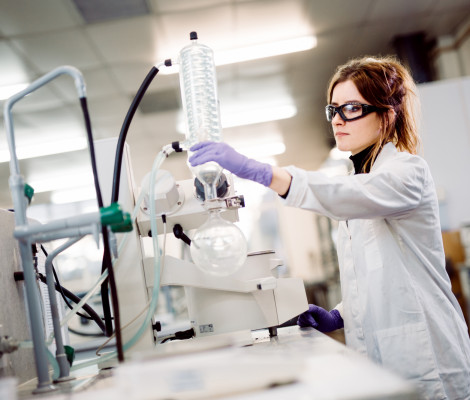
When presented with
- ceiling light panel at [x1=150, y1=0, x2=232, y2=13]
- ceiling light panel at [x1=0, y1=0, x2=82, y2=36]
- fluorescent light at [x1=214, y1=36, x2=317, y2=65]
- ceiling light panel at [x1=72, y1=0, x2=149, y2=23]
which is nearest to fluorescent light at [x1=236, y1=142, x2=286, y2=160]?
fluorescent light at [x1=214, y1=36, x2=317, y2=65]

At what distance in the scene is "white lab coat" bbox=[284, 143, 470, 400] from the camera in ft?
3.54

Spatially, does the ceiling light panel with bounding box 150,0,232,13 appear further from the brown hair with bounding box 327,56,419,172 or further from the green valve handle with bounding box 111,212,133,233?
the green valve handle with bounding box 111,212,133,233

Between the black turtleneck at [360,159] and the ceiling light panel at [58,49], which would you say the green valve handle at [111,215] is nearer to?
the black turtleneck at [360,159]

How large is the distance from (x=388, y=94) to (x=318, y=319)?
0.71m

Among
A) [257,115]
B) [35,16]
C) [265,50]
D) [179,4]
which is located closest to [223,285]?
[179,4]

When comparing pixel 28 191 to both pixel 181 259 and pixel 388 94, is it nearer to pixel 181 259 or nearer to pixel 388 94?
pixel 181 259

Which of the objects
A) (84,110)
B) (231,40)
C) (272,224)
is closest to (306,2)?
(231,40)

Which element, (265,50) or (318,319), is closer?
(318,319)

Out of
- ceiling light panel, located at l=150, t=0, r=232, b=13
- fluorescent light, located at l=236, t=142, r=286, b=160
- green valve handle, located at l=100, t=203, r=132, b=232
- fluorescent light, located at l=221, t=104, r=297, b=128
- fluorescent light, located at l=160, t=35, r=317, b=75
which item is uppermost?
ceiling light panel, located at l=150, t=0, r=232, b=13

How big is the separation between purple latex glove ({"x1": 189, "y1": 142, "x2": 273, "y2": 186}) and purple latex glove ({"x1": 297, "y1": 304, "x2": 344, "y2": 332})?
48 cm

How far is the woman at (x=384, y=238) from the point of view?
107 centimetres

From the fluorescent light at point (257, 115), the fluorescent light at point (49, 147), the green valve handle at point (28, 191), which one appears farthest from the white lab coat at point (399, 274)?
the fluorescent light at point (49, 147)

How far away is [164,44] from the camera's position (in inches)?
137

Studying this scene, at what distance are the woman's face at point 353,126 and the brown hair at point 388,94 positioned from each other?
16 mm
